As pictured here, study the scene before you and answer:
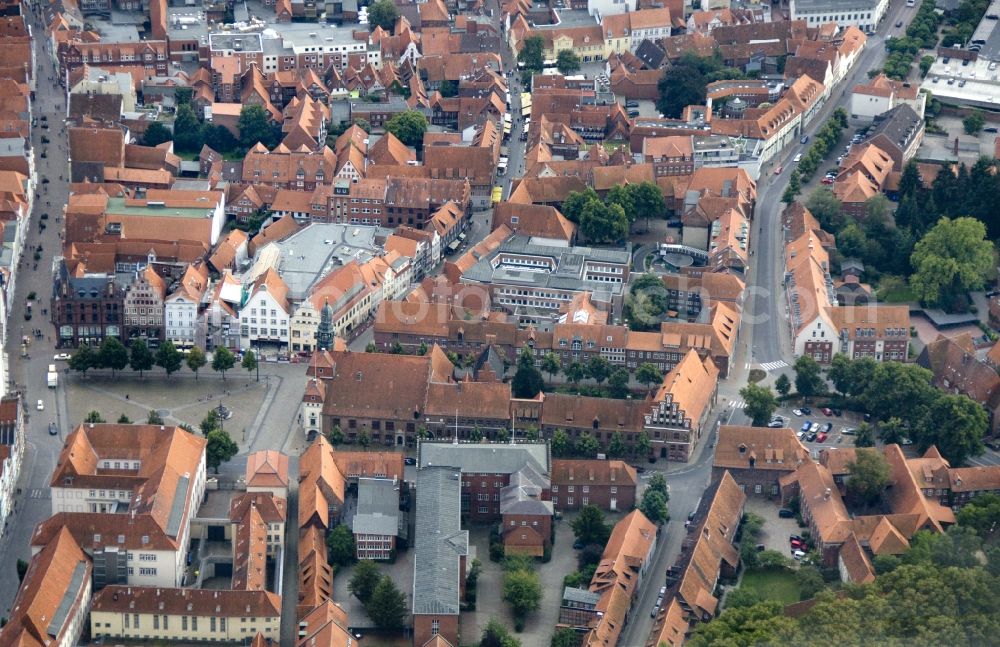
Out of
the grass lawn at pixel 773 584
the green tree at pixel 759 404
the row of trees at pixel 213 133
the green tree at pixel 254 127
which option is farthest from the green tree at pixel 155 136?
the grass lawn at pixel 773 584

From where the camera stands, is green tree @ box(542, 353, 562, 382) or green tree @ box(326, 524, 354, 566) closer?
green tree @ box(326, 524, 354, 566)

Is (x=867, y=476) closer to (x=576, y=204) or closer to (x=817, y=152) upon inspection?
(x=576, y=204)

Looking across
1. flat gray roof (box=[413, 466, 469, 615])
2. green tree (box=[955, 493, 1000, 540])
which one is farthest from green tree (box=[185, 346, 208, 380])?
green tree (box=[955, 493, 1000, 540])

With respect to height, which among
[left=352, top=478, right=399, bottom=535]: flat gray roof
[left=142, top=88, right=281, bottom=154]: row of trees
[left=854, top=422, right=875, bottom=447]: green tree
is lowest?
[left=352, top=478, right=399, bottom=535]: flat gray roof

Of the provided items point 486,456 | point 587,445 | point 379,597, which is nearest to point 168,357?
point 486,456

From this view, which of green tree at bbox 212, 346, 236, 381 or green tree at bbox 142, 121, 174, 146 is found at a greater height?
green tree at bbox 142, 121, 174, 146

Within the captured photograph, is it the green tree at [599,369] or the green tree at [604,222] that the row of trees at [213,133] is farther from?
the green tree at [599,369]

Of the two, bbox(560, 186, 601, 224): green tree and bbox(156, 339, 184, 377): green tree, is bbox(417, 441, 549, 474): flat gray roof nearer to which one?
bbox(156, 339, 184, 377): green tree
